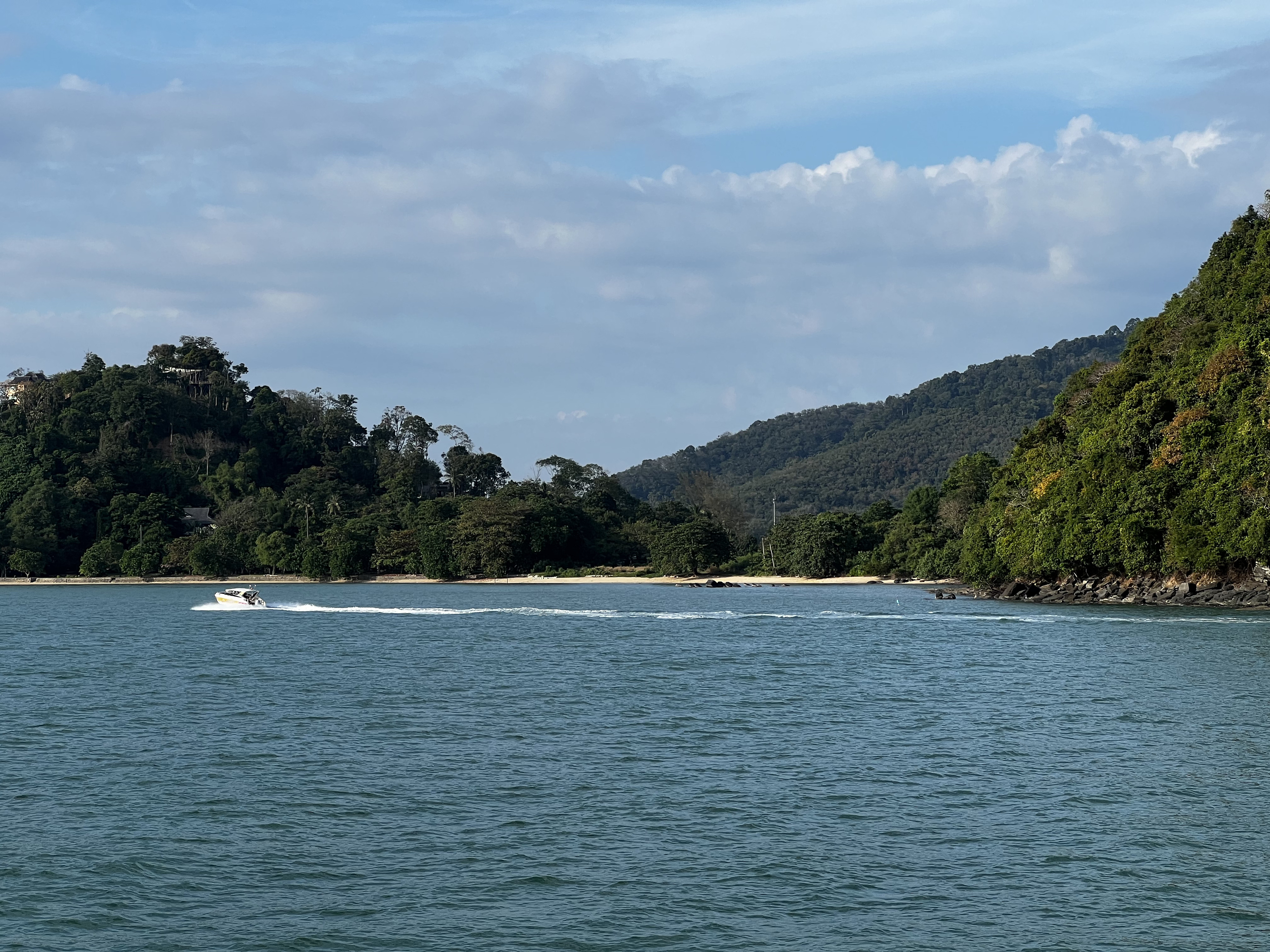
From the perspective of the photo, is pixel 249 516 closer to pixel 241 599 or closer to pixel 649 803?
pixel 241 599

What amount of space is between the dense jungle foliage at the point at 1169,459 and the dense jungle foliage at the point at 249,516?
2333 inches

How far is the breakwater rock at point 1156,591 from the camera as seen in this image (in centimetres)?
6253

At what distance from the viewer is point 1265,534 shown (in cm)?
5916

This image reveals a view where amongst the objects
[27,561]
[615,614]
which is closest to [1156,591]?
[615,614]

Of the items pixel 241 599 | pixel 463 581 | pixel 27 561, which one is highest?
pixel 27 561

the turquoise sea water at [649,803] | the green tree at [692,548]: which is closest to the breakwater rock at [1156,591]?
the turquoise sea water at [649,803]

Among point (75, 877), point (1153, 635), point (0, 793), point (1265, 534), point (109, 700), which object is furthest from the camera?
point (1265, 534)

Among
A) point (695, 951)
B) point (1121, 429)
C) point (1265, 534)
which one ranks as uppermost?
point (1121, 429)

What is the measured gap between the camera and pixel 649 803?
20.3m

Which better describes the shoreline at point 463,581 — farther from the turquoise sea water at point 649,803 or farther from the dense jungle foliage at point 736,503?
the turquoise sea water at point 649,803

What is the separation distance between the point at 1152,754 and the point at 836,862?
411 inches

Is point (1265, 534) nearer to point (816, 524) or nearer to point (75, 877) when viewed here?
point (75, 877)

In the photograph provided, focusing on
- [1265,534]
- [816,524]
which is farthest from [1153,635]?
[816,524]

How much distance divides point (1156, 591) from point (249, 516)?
126864mm
